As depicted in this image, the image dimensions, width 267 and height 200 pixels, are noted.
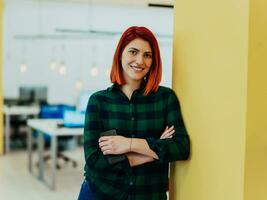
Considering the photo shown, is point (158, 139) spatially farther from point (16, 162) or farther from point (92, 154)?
point (16, 162)

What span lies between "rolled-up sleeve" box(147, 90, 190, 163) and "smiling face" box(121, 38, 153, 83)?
0.18 m

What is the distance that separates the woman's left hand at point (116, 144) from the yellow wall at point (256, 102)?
0.56 metres

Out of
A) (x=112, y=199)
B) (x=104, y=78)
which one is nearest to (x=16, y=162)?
(x=104, y=78)

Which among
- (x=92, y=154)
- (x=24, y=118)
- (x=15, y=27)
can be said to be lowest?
(x=24, y=118)

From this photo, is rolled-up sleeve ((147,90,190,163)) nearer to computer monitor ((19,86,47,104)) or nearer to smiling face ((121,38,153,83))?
smiling face ((121,38,153,83))

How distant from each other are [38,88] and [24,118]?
975 mm

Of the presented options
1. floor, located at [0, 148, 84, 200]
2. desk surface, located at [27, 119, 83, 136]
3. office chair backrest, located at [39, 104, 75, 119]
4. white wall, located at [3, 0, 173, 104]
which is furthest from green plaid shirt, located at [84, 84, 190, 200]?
white wall, located at [3, 0, 173, 104]

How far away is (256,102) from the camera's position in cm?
159

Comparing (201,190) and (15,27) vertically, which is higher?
(15,27)

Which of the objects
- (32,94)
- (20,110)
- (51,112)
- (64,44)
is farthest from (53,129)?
(64,44)

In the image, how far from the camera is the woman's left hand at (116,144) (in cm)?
194

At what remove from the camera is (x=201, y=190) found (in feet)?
6.36

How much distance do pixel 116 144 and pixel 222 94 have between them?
518mm

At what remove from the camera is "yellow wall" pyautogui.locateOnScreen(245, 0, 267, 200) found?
5.15 feet
